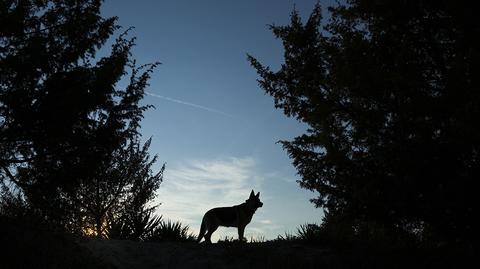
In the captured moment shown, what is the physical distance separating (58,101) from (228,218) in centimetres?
623

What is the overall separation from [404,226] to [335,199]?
179 cm

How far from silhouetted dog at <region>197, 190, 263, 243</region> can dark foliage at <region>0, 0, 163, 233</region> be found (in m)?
3.70

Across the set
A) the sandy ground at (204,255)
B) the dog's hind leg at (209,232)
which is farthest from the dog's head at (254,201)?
A: the sandy ground at (204,255)

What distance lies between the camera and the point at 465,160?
10125 millimetres

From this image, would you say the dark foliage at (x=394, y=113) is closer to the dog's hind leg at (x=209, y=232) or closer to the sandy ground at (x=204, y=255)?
the sandy ground at (x=204, y=255)

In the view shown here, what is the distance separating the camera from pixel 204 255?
11492 mm

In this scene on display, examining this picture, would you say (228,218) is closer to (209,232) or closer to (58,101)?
(209,232)

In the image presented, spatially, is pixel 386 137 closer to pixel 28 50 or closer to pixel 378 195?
pixel 378 195

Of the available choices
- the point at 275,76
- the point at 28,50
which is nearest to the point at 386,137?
the point at 275,76

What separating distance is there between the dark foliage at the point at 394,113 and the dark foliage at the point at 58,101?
15.2 ft

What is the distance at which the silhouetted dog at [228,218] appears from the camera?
14.0m

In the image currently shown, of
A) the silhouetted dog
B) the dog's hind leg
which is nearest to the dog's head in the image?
the silhouetted dog

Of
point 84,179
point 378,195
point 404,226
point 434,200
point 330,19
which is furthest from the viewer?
point 330,19

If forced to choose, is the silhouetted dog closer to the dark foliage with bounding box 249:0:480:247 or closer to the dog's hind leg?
the dog's hind leg
